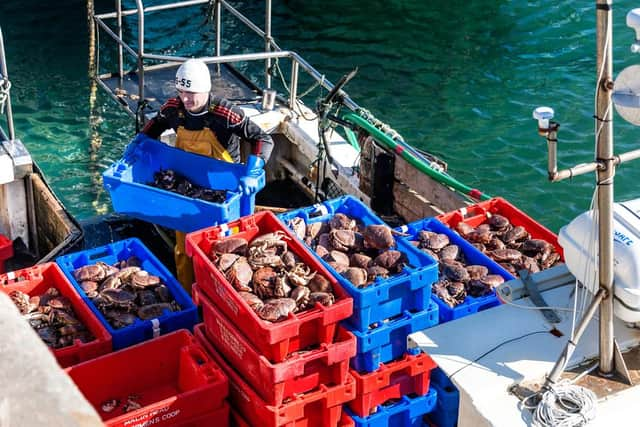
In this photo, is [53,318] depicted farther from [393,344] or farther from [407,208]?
[407,208]

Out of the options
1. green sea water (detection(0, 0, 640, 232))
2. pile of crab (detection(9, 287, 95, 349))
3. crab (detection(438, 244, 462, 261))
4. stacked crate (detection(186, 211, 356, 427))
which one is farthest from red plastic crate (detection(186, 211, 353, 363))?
green sea water (detection(0, 0, 640, 232))

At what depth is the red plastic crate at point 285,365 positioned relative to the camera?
5.01m

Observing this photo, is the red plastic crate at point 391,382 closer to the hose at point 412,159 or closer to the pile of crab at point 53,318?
the pile of crab at point 53,318

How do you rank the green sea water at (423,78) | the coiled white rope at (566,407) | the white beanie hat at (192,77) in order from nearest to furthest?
1. the coiled white rope at (566,407)
2. the white beanie hat at (192,77)
3. the green sea water at (423,78)

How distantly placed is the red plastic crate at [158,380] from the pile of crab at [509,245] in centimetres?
212

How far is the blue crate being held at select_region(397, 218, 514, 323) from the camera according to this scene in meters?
5.70

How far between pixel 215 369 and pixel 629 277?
2387mm

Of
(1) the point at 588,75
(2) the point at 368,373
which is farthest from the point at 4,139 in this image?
(1) the point at 588,75

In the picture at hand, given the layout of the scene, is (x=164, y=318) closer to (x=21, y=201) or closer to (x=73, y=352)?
(x=73, y=352)

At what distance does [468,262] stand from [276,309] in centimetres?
179

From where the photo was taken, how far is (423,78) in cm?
1622

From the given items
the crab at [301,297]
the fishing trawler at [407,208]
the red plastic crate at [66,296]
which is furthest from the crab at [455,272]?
the red plastic crate at [66,296]

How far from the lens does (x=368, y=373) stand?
17.6 feet

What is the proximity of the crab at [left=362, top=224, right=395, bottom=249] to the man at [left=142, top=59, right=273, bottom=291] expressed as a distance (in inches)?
70.4
